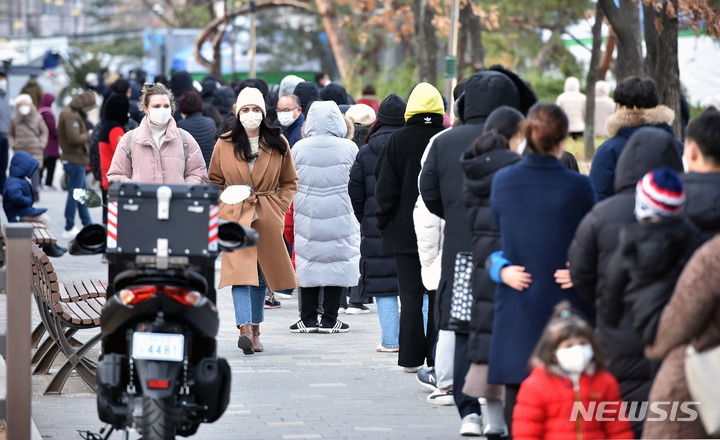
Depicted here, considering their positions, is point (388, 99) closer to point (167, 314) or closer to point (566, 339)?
point (167, 314)

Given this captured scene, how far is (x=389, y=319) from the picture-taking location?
935cm

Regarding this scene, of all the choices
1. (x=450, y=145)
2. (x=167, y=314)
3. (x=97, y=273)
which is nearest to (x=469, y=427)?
(x=450, y=145)

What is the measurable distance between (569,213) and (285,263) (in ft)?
14.1

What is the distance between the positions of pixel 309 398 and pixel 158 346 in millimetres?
2389

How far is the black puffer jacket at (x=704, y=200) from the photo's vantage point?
4.62 m

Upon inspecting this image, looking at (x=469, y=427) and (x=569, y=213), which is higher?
(x=569, y=213)

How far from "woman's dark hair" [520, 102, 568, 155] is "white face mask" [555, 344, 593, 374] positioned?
112cm

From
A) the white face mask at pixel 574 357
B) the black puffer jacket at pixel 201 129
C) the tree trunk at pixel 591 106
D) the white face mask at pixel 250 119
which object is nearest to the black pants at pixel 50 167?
the tree trunk at pixel 591 106

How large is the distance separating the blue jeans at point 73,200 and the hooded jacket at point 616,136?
10.6m

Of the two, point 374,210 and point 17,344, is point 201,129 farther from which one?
point 17,344

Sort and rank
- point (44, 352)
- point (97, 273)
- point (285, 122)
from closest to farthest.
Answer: point (44, 352)
point (285, 122)
point (97, 273)

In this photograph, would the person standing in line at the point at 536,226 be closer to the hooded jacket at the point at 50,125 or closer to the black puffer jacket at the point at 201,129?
the black puffer jacket at the point at 201,129

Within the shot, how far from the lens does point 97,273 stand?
1384 centimetres

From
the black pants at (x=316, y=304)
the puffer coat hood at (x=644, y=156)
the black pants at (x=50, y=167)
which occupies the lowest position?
the black pants at (x=50, y=167)
